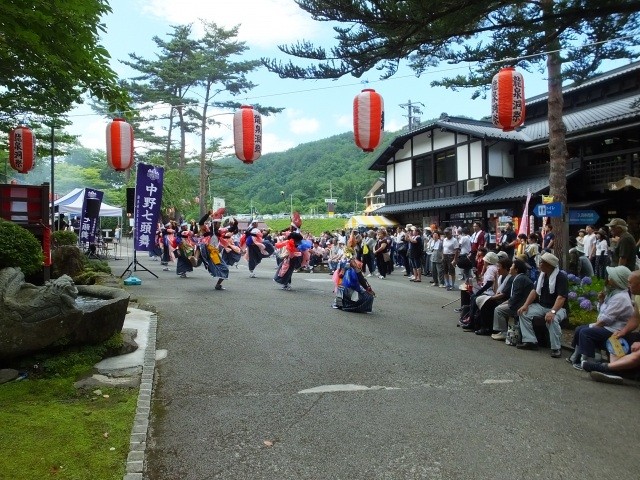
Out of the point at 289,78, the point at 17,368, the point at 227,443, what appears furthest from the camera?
the point at 289,78

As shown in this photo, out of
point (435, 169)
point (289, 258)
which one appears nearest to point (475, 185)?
point (435, 169)

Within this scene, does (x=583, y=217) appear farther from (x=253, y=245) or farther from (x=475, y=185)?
(x=253, y=245)

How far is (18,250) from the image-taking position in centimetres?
579

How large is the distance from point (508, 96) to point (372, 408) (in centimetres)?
851

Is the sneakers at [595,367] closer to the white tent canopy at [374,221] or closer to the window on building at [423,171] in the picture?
the window on building at [423,171]

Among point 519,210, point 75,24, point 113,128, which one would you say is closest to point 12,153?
point 113,128

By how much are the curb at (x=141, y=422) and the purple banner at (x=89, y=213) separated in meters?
14.9

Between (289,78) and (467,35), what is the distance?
278 centimetres

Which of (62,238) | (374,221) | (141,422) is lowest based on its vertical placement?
(141,422)

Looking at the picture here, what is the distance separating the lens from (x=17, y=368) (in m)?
5.33

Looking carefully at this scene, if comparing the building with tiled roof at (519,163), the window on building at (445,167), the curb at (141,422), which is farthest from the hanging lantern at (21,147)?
the window on building at (445,167)

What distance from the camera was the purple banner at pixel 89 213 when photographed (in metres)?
19.7

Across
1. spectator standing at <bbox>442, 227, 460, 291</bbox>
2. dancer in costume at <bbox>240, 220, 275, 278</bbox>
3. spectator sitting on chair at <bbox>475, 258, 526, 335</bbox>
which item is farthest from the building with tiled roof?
dancer in costume at <bbox>240, 220, 275, 278</bbox>

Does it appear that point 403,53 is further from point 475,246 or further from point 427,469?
point 475,246
